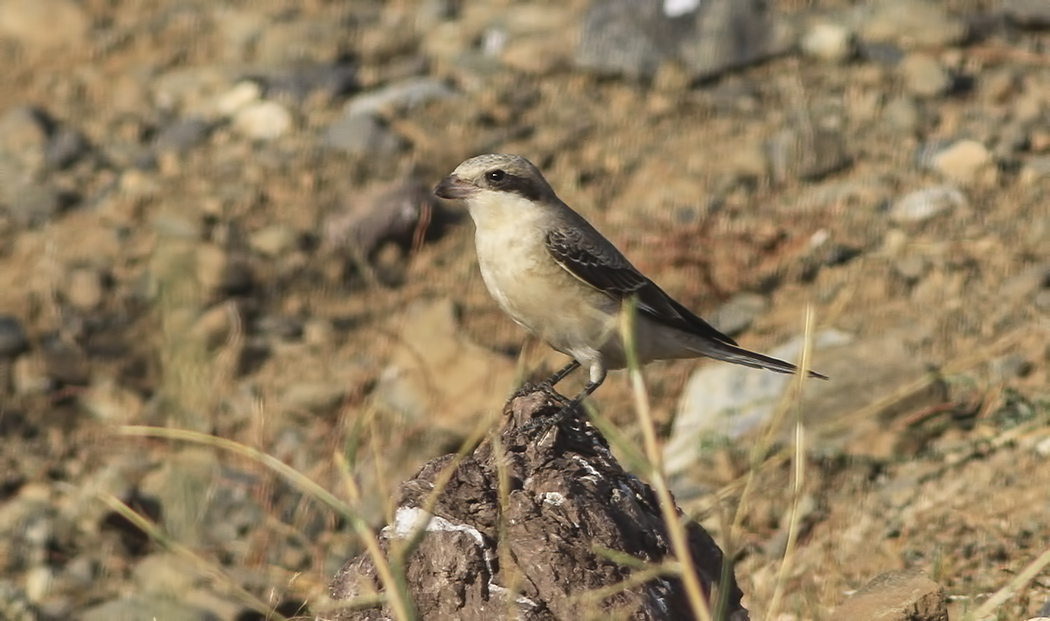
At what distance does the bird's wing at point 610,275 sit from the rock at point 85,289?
5.24m

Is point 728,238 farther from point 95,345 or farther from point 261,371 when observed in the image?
point 95,345

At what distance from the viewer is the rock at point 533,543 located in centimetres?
437

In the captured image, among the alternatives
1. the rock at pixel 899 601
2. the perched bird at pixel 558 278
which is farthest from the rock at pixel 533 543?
the perched bird at pixel 558 278

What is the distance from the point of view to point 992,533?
694cm

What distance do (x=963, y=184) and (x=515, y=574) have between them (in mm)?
6984

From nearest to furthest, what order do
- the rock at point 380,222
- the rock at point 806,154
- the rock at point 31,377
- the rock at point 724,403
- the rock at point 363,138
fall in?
the rock at point 724,403, the rock at point 31,377, the rock at point 806,154, the rock at point 380,222, the rock at point 363,138

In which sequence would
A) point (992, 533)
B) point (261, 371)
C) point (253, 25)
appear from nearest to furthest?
point (992, 533) < point (261, 371) < point (253, 25)

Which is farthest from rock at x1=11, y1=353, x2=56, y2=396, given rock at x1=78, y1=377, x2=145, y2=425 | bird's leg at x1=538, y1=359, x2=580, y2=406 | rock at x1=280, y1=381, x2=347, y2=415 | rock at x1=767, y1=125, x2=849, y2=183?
rock at x1=767, y1=125, x2=849, y2=183

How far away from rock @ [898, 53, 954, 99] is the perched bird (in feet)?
17.8

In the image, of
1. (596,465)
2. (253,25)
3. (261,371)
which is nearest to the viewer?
(596,465)

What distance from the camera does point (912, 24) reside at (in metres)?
12.1

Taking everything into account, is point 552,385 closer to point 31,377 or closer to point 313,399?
point 313,399

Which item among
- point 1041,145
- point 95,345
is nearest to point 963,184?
point 1041,145

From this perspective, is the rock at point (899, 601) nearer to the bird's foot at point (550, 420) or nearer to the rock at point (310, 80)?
the bird's foot at point (550, 420)
